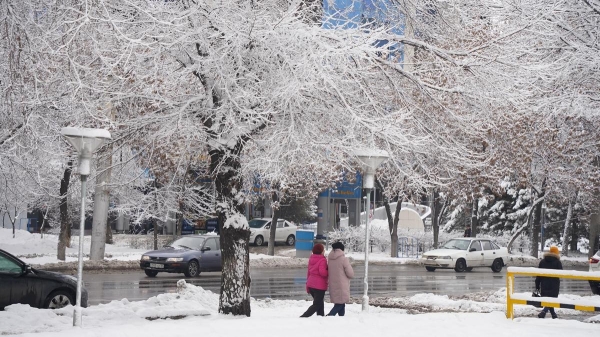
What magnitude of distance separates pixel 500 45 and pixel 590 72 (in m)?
6.40

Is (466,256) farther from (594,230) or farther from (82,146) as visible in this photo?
(82,146)

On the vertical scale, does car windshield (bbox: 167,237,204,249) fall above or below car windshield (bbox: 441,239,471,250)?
below

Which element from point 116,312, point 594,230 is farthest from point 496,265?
point 116,312

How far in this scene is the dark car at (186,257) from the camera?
25844 mm

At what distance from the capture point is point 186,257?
1029 inches

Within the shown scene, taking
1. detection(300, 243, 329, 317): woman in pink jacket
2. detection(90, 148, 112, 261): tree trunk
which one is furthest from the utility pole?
detection(300, 243, 329, 317): woman in pink jacket

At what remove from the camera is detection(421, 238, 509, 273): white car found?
108 ft

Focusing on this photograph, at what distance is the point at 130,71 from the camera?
12.4m

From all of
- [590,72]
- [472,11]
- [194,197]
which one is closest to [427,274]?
[194,197]

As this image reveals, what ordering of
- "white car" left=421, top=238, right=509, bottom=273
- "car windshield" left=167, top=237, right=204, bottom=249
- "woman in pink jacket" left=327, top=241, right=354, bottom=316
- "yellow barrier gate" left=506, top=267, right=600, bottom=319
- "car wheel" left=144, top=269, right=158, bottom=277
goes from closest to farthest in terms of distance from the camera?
"yellow barrier gate" left=506, top=267, right=600, bottom=319 < "woman in pink jacket" left=327, top=241, right=354, bottom=316 < "car wheel" left=144, top=269, right=158, bottom=277 < "car windshield" left=167, top=237, right=204, bottom=249 < "white car" left=421, top=238, right=509, bottom=273

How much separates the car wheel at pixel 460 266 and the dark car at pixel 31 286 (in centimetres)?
2143

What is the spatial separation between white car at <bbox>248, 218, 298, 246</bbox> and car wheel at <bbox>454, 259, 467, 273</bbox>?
14.3 metres

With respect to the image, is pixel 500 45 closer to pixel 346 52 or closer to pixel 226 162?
pixel 346 52

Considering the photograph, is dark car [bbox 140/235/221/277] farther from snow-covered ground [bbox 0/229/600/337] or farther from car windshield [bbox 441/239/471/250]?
car windshield [bbox 441/239/471/250]
